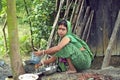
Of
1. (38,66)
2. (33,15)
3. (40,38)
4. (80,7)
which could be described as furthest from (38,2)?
(38,66)

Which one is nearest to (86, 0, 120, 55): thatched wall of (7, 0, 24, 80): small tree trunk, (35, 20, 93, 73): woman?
(35, 20, 93, 73): woman

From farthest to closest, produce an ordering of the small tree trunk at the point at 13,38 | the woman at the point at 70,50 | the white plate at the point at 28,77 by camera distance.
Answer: the woman at the point at 70,50 < the white plate at the point at 28,77 < the small tree trunk at the point at 13,38

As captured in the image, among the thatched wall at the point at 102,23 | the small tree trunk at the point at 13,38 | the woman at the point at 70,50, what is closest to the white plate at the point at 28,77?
the small tree trunk at the point at 13,38

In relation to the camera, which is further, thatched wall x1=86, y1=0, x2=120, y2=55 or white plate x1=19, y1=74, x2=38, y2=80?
thatched wall x1=86, y1=0, x2=120, y2=55

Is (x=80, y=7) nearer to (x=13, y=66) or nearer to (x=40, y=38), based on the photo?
(x=40, y=38)

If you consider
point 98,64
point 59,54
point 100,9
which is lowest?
point 98,64

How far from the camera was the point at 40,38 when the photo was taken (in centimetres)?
799

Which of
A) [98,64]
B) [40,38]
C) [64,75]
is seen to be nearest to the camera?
[64,75]

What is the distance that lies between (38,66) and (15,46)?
738 mm

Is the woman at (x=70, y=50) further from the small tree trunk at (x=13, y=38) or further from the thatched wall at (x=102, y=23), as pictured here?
the thatched wall at (x=102, y=23)

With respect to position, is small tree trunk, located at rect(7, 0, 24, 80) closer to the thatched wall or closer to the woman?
the woman

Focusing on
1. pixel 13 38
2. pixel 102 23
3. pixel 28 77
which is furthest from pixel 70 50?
pixel 102 23

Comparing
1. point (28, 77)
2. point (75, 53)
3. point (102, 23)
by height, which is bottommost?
point (28, 77)

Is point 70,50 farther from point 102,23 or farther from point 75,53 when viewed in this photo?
point 102,23
